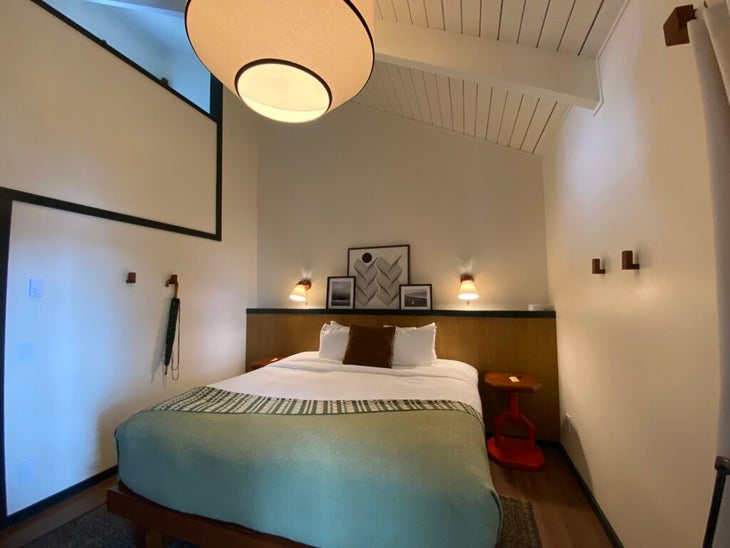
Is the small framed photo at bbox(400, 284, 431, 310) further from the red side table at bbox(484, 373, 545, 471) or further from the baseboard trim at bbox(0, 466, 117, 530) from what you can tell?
the baseboard trim at bbox(0, 466, 117, 530)

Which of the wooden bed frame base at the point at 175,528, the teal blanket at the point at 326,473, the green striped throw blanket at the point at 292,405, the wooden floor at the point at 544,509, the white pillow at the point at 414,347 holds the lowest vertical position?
the wooden floor at the point at 544,509

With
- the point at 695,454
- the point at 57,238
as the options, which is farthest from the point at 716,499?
the point at 57,238

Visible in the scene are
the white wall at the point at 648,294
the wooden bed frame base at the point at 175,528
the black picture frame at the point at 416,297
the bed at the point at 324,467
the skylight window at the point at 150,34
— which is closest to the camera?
the white wall at the point at 648,294

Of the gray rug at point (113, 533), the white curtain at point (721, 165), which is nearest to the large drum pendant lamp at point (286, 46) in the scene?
the white curtain at point (721, 165)

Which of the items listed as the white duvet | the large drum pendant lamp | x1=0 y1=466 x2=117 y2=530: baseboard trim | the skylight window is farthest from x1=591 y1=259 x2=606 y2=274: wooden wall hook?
x1=0 y1=466 x2=117 y2=530: baseboard trim

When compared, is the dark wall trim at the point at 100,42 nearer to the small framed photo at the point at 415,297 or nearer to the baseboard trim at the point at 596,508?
the small framed photo at the point at 415,297

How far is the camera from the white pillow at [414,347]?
2703mm

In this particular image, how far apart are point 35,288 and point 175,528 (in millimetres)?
1736

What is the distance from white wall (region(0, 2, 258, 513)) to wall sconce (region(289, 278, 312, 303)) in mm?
857

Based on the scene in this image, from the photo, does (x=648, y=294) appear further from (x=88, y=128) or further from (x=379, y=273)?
(x=88, y=128)

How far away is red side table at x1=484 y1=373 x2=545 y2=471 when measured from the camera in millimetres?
2391

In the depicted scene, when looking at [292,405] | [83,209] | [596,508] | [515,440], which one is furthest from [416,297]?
[83,209]

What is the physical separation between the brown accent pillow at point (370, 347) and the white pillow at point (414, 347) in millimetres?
63

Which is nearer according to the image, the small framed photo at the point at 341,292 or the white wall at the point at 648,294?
the white wall at the point at 648,294
